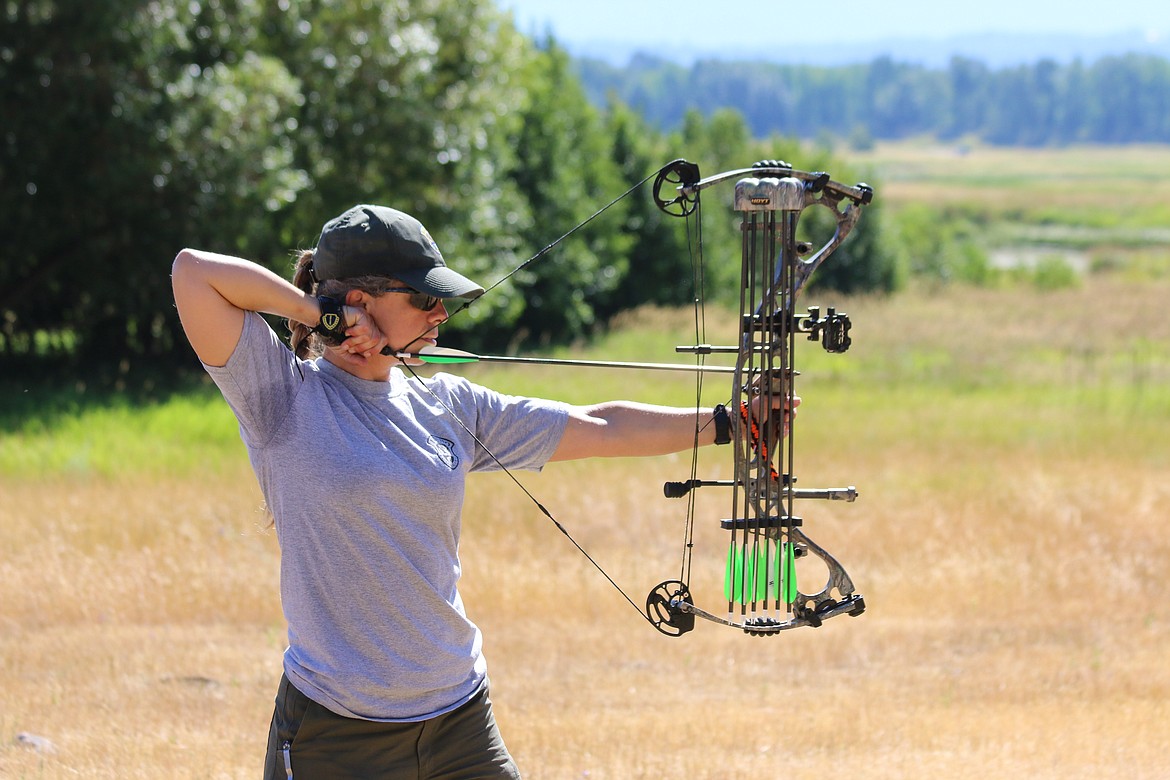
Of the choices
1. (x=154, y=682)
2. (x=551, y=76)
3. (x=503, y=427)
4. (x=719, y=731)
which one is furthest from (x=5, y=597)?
(x=551, y=76)

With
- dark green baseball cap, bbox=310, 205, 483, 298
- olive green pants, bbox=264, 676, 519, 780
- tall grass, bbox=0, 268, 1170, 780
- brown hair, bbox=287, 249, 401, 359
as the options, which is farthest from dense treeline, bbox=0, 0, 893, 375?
olive green pants, bbox=264, 676, 519, 780

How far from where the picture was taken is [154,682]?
691 cm

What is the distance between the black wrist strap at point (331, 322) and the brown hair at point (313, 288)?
58 mm

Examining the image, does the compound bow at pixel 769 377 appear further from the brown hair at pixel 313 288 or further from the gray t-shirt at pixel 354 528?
the gray t-shirt at pixel 354 528

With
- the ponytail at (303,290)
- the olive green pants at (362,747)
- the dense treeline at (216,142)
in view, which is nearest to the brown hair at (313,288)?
the ponytail at (303,290)

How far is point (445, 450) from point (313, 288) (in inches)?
21.5

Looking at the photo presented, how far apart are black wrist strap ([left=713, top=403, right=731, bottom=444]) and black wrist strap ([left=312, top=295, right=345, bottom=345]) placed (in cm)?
107

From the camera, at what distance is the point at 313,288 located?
11.0 ft

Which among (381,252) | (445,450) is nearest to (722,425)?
(445,450)

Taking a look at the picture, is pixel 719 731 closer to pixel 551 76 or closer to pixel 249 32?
pixel 249 32

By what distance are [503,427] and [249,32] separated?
16.7m

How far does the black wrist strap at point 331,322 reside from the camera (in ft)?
9.99

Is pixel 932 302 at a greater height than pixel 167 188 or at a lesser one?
lesser

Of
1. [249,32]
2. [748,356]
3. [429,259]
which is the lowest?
[748,356]
